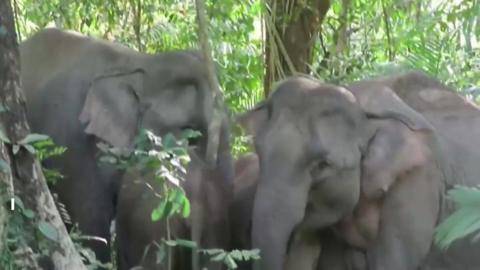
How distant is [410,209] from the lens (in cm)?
628

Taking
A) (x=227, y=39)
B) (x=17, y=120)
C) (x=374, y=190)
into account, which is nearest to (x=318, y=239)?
(x=374, y=190)

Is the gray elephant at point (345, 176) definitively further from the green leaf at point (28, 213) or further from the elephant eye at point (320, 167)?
the green leaf at point (28, 213)

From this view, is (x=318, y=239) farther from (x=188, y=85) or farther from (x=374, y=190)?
(x=188, y=85)

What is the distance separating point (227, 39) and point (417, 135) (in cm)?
257

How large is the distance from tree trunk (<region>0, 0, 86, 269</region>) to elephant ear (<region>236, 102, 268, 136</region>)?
153 centimetres

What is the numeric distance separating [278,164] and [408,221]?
0.63 metres

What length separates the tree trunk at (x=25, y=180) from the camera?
16.0 ft

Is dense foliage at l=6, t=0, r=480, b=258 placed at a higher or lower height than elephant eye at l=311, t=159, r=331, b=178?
lower

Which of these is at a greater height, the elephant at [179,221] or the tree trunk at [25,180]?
the tree trunk at [25,180]

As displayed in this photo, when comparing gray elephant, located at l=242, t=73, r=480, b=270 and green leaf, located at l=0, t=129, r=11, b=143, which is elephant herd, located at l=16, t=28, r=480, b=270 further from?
green leaf, located at l=0, t=129, r=11, b=143

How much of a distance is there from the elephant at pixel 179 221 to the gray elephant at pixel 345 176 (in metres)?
0.38

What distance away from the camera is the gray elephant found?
6.05 metres

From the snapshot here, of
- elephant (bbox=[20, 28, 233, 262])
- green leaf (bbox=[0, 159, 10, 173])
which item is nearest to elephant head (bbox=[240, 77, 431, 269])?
elephant (bbox=[20, 28, 233, 262])

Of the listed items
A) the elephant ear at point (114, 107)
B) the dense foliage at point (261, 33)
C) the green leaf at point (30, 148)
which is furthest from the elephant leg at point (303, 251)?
the dense foliage at point (261, 33)
